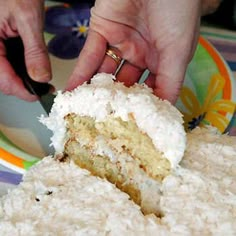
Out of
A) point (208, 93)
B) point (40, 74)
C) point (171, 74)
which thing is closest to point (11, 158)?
point (40, 74)

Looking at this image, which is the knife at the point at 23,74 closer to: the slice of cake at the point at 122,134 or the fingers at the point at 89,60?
the fingers at the point at 89,60

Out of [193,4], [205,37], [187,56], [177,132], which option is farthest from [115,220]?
Answer: [205,37]

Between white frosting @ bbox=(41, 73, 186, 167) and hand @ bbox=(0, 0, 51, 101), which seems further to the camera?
hand @ bbox=(0, 0, 51, 101)

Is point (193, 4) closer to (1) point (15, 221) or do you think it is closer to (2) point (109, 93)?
(2) point (109, 93)

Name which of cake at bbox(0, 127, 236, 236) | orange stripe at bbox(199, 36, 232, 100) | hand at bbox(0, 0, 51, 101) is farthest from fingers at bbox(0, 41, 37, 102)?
orange stripe at bbox(199, 36, 232, 100)

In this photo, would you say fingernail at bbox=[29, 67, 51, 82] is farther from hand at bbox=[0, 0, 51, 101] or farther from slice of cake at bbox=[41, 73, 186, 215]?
slice of cake at bbox=[41, 73, 186, 215]

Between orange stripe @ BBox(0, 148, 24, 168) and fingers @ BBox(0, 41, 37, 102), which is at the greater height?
fingers @ BBox(0, 41, 37, 102)
